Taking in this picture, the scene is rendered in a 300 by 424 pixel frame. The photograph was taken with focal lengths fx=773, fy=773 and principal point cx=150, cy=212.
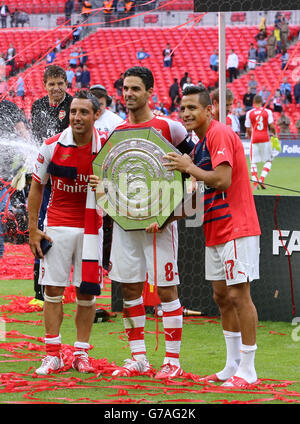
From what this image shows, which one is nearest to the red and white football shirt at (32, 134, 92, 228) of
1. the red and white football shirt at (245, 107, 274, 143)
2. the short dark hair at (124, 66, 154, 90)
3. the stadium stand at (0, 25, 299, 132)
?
the short dark hair at (124, 66, 154, 90)

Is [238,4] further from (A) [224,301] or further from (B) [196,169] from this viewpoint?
(A) [224,301]

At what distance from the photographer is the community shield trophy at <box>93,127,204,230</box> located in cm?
432

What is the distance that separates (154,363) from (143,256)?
2.53 feet

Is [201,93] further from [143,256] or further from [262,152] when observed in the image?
[262,152]

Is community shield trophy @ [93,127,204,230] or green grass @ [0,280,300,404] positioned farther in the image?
community shield trophy @ [93,127,204,230]

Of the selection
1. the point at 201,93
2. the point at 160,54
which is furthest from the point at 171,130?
the point at 160,54

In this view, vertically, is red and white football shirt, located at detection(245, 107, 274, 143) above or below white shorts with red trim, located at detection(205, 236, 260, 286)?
below

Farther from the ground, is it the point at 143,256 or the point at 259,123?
the point at 143,256

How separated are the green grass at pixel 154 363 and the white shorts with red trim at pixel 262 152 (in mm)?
7724

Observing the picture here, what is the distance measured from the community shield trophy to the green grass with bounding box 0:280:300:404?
91 centimetres

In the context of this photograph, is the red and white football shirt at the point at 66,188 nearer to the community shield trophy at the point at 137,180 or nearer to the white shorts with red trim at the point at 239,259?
the community shield trophy at the point at 137,180

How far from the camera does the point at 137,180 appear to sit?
14.5ft

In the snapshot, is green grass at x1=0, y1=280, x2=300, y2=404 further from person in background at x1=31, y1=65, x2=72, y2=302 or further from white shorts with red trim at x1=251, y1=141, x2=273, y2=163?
white shorts with red trim at x1=251, y1=141, x2=273, y2=163

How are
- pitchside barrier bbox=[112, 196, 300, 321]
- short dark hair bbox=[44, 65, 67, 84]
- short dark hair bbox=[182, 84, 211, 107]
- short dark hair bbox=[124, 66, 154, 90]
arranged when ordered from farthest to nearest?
pitchside barrier bbox=[112, 196, 300, 321], short dark hair bbox=[44, 65, 67, 84], short dark hair bbox=[124, 66, 154, 90], short dark hair bbox=[182, 84, 211, 107]
